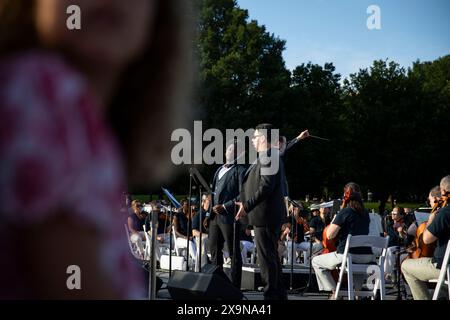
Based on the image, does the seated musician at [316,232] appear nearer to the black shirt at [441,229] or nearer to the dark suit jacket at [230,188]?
the dark suit jacket at [230,188]

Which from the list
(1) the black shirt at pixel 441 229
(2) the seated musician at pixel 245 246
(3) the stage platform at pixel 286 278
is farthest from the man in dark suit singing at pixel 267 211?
(2) the seated musician at pixel 245 246

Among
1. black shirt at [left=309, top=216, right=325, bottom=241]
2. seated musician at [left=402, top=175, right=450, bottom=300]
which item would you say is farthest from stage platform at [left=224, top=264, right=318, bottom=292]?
black shirt at [left=309, top=216, right=325, bottom=241]

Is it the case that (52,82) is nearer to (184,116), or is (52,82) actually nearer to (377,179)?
(184,116)

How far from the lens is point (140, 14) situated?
28.2 inches

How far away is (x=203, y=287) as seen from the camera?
5.76 metres

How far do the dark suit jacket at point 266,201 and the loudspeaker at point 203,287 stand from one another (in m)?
1.02

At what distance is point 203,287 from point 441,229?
2251mm

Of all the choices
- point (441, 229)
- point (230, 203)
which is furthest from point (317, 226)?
point (441, 229)

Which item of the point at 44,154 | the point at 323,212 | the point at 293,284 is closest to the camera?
the point at 44,154

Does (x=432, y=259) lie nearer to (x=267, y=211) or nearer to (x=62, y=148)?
(x=267, y=211)

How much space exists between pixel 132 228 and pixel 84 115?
493 inches

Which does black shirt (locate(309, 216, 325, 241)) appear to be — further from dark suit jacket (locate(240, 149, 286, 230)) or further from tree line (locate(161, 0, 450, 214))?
tree line (locate(161, 0, 450, 214))

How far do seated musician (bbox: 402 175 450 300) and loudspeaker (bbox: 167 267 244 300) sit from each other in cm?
178
